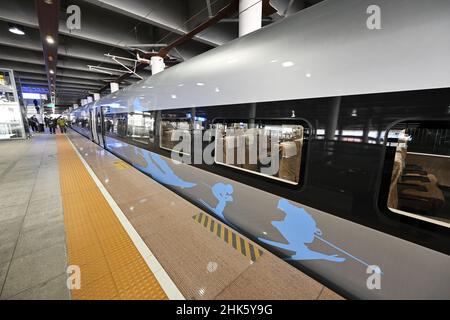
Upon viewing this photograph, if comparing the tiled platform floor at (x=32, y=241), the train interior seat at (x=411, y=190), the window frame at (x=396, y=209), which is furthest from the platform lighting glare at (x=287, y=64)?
the tiled platform floor at (x=32, y=241)

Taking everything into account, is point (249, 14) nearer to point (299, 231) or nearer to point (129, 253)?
point (299, 231)

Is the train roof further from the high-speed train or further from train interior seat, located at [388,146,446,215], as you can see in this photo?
train interior seat, located at [388,146,446,215]

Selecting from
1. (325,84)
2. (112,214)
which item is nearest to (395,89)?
(325,84)

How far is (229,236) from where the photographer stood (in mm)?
2518

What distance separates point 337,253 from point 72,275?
2500 millimetres

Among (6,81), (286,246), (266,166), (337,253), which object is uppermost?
(6,81)

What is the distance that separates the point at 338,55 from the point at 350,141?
645mm

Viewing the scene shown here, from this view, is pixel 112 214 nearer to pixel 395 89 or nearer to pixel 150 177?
pixel 150 177

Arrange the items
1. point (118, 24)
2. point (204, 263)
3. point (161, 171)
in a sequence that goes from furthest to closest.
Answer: point (118, 24) → point (161, 171) → point (204, 263)

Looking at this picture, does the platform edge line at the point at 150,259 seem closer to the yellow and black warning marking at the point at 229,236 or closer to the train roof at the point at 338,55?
the yellow and black warning marking at the point at 229,236

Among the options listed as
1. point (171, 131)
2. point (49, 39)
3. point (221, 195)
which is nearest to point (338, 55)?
point (221, 195)

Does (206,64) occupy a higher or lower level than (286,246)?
higher
